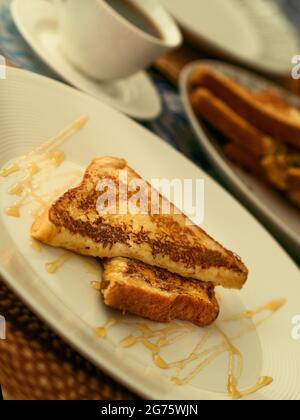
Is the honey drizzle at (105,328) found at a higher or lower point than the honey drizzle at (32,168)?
lower

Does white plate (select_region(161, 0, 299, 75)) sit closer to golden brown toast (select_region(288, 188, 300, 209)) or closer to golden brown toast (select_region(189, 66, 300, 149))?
golden brown toast (select_region(189, 66, 300, 149))

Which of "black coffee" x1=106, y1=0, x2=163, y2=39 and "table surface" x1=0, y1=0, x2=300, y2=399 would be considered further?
"black coffee" x1=106, y1=0, x2=163, y2=39

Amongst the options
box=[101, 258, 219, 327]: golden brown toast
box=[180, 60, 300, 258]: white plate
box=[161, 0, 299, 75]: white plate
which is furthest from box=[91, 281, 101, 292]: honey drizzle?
box=[161, 0, 299, 75]: white plate

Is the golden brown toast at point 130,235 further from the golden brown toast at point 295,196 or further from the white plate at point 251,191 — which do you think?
the golden brown toast at point 295,196

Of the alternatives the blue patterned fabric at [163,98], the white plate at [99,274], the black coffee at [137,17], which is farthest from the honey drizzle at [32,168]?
the black coffee at [137,17]

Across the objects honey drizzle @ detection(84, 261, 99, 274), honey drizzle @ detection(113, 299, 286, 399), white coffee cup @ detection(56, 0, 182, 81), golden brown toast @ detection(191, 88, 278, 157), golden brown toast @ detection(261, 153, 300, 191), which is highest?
white coffee cup @ detection(56, 0, 182, 81)

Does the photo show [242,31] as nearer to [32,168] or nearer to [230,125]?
[230,125]
